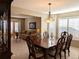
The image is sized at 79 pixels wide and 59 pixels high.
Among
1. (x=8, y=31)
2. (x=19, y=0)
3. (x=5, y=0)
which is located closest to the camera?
(x=5, y=0)

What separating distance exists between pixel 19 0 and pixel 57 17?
15.7 feet

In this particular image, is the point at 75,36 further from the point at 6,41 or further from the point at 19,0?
the point at 6,41

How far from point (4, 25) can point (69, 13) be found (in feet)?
18.9

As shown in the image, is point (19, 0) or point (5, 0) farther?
point (19, 0)

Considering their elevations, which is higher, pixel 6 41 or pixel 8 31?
pixel 8 31

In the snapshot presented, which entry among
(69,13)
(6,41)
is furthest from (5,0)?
(69,13)

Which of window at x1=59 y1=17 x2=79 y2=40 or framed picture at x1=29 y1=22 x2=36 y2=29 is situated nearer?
window at x1=59 y1=17 x2=79 y2=40

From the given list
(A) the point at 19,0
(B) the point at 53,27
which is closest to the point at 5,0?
(A) the point at 19,0

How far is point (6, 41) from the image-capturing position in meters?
2.02

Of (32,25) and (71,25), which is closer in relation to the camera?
(71,25)

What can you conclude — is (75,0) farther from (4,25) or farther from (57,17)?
(57,17)

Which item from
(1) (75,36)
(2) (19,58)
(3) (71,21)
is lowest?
(2) (19,58)

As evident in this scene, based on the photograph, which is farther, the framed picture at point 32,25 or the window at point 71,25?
the framed picture at point 32,25

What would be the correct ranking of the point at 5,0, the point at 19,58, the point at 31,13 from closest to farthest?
the point at 5,0 < the point at 19,58 < the point at 31,13
